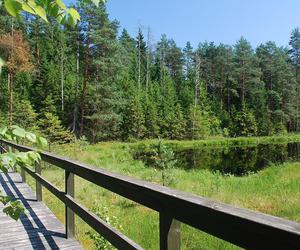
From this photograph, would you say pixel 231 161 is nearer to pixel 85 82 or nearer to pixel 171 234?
pixel 85 82

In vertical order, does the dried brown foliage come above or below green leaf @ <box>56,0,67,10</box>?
above

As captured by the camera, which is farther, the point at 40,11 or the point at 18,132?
the point at 18,132

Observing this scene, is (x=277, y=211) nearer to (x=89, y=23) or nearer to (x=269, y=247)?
(x=269, y=247)

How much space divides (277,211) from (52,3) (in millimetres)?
9352

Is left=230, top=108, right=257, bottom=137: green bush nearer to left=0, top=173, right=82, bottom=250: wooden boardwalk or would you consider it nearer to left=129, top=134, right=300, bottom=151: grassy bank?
left=129, top=134, right=300, bottom=151: grassy bank

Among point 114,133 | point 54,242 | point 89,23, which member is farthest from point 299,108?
point 54,242

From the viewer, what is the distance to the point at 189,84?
216 feet

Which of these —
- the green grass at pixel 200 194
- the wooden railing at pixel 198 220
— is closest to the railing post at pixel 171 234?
the wooden railing at pixel 198 220

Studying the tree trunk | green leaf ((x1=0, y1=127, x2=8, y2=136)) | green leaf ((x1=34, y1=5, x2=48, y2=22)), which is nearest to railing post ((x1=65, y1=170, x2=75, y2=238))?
green leaf ((x1=0, y1=127, x2=8, y2=136))

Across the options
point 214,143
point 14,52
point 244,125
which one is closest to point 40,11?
point 14,52

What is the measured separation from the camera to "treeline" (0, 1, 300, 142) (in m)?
40.3

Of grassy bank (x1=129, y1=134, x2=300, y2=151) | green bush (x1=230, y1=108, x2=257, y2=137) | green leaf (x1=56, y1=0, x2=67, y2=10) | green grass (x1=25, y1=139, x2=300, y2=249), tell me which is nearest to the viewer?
green leaf (x1=56, y1=0, x2=67, y2=10)

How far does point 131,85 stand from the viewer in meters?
52.8

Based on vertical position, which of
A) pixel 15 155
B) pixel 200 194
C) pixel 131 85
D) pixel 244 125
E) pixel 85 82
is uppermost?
pixel 131 85
